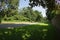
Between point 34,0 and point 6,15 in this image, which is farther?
point 6,15

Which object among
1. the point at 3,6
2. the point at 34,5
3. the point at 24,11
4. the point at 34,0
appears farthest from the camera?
the point at 24,11

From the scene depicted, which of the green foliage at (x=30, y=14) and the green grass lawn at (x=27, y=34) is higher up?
the green grass lawn at (x=27, y=34)

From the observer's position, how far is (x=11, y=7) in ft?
203

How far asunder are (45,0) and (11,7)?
168ft

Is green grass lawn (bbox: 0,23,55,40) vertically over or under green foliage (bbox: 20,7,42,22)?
over

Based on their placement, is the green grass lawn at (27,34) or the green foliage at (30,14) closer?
the green grass lawn at (27,34)

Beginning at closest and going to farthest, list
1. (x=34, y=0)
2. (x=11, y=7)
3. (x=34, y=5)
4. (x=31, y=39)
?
(x=31, y=39)
(x=34, y=0)
(x=34, y=5)
(x=11, y=7)

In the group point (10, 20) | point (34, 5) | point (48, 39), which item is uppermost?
point (34, 5)

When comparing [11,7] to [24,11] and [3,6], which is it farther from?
[24,11]

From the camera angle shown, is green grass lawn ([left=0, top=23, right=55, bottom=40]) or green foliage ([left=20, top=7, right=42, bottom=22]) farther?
green foliage ([left=20, top=7, right=42, bottom=22])

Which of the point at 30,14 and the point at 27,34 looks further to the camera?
the point at 30,14

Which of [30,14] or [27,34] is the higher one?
[27,34]

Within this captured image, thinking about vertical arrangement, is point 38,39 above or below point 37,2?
below

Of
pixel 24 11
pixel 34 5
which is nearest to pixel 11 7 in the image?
pixel 24 11
